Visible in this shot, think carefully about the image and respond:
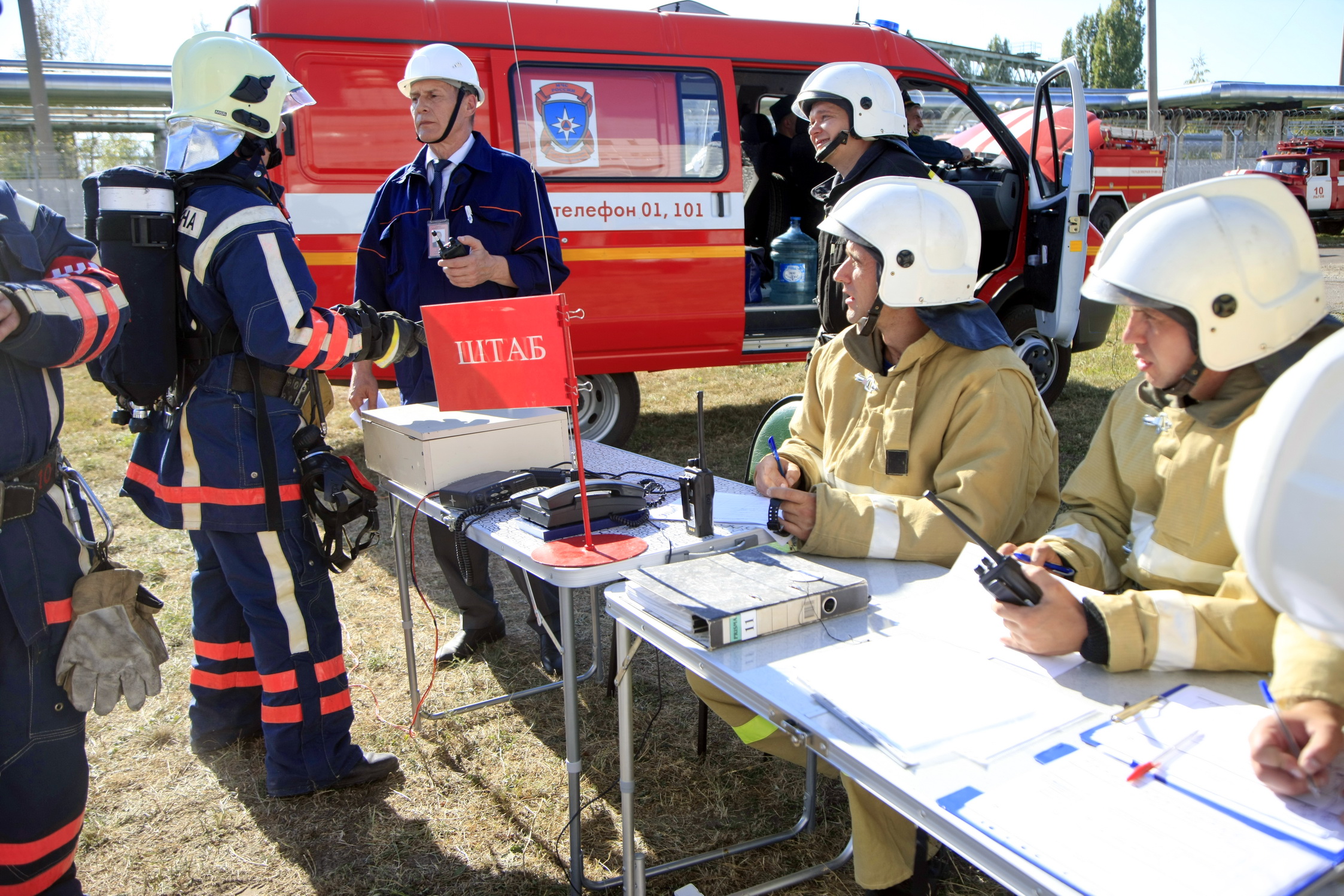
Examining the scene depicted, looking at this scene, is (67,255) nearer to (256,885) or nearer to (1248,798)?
(256,885)

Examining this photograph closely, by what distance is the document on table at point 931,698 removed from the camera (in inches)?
51.9

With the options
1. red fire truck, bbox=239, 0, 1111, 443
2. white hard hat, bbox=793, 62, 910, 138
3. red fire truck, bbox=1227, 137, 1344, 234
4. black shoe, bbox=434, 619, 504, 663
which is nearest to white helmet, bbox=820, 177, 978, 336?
white hard hat, bbox=793, 62, 910, 138

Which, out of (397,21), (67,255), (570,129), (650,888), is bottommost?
(650,888)

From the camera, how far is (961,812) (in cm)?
117

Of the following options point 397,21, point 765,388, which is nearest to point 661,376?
point 765,388

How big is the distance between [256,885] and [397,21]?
447 cm

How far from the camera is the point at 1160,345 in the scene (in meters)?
1.59

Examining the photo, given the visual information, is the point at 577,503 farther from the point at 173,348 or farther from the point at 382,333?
the point at 173,348

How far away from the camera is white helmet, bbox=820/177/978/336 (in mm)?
2133

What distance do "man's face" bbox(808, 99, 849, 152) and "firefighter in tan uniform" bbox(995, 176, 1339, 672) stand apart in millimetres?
2497

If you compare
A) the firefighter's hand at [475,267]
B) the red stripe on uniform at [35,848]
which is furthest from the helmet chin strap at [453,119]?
the red stripe on uniform at [35,848]

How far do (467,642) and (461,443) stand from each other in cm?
147

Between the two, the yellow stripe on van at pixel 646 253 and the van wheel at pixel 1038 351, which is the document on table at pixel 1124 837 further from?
the van wheel at pixel 1038 351

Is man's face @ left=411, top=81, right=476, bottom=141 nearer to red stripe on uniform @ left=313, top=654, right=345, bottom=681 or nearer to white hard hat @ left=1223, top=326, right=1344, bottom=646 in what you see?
red stripe on uniform @ left=313, top=654, right=345, bottom=681
